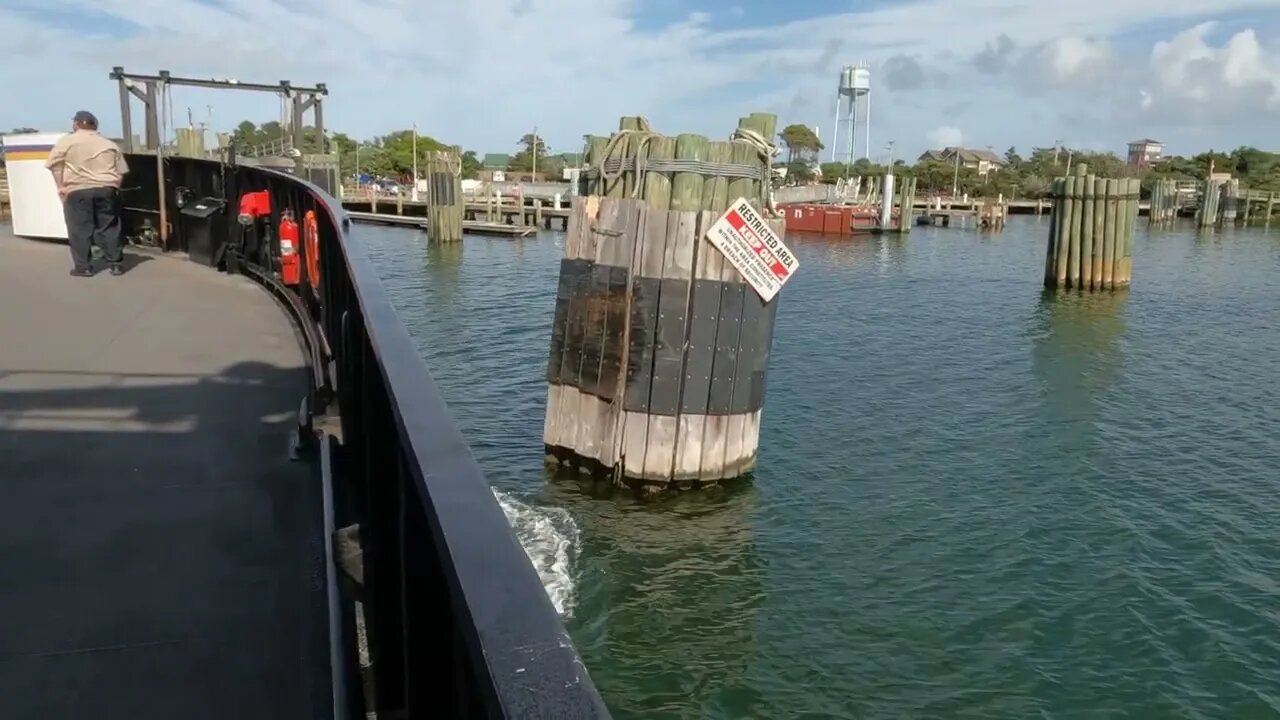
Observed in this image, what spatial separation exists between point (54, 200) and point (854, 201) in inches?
2724

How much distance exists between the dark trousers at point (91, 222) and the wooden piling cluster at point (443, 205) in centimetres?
3407

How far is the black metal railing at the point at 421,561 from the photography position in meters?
1.16

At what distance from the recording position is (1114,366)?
60.3 ft

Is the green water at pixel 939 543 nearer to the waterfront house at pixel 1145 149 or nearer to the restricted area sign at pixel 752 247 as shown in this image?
the restricted area sign at pixel 752 247

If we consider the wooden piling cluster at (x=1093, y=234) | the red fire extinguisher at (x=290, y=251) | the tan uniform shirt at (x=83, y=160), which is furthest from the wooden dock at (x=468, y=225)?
the red fire extinguisher at (x=290, y=251)

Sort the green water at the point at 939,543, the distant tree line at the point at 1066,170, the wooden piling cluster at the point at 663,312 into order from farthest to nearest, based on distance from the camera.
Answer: the distant tree line at the point at 1066,170 → the wooden piling cluster at the point at 663,312 → the green water at the point at 939,543

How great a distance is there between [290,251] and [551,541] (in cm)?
351

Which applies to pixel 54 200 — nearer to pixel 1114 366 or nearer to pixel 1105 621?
pixel 1105 621

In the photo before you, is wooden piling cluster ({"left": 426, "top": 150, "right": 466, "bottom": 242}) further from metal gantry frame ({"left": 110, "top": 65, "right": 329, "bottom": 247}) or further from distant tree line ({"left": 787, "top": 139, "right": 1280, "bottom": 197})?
distant tree line ({"left": 787, "top": 139, "right": 1280, "bottom": 197})

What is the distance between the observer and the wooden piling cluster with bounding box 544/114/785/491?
878 centimetres

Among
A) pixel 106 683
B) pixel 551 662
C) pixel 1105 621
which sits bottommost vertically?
pixel 1105 621

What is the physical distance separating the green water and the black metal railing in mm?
4108

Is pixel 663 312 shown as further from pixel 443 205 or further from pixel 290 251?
pixel 443 205

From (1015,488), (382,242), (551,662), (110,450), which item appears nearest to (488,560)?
(551,662)
